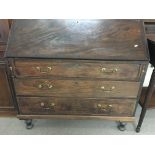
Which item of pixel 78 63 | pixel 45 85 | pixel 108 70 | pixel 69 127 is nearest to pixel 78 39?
pixel 78 63

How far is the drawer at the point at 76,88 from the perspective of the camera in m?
1.66

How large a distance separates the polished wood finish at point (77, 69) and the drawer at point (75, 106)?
24 centimetres

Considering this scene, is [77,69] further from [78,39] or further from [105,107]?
[105,107]

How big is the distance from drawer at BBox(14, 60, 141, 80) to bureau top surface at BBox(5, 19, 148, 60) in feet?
0.18

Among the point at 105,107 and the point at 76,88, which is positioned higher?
the point at 76,88

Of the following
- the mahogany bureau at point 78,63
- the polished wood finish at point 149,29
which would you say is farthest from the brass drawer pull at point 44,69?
the polished wood finish at point 149,29

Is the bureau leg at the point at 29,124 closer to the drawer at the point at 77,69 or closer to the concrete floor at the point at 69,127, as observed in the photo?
the concrete floor at the point at 69,127

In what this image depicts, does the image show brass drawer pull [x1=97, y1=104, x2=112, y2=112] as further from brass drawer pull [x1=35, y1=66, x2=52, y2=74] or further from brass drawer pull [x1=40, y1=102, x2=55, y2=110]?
brass drawer pull [x1=35, y1=66, x2=52, y2=74]

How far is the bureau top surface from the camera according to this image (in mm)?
1524

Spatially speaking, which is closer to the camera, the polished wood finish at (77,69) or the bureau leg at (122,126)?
the polished wood finish at (77,69)

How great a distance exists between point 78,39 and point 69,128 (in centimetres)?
88

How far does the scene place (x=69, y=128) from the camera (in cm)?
207

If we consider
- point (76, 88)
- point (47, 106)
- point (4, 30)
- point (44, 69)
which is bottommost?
point (47, 106)
